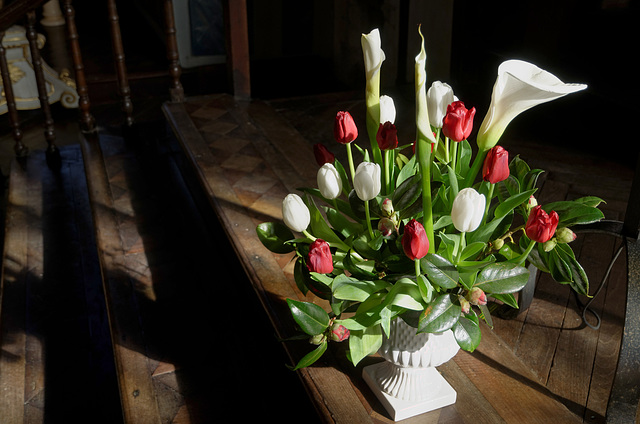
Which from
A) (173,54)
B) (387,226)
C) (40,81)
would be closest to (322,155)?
(387,226)

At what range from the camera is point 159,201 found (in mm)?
2582

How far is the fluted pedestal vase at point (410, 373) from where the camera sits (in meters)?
1.19

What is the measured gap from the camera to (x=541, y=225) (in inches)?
37.8

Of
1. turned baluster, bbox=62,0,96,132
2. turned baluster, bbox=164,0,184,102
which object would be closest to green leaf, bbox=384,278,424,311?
turned baluster, bbox=164,0,184,102

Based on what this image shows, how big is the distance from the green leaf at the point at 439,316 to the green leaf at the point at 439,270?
0.09ft

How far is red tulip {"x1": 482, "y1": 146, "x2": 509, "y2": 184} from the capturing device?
972 mm

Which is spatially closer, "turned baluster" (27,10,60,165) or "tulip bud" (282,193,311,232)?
"tulip bud" (282,193,311,232)

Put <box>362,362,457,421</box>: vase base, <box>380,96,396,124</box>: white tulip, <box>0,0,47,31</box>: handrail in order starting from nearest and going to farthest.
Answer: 1. <box>380,96,396,124</box>: white tulip
2. <box>362,362,457,421</box>: vase base
3. <box>0,0,47,31</box>: handrail

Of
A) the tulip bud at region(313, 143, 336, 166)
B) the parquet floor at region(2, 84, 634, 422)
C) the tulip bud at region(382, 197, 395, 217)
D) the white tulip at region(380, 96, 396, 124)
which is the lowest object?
the parquet floor at region(2, 84, 634, 422)

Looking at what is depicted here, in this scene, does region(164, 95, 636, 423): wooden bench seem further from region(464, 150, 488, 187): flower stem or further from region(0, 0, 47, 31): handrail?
region(0, 0, 47, 31): handrail

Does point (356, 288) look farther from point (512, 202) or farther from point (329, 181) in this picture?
point (512, 202)

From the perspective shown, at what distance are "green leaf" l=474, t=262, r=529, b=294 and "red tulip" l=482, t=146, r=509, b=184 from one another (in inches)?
5.6

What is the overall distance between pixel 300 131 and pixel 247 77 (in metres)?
0.41

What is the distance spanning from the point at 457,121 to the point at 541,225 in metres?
0.20
